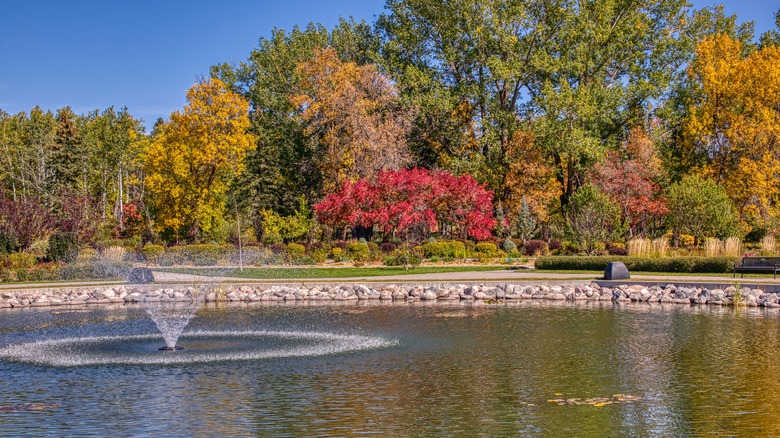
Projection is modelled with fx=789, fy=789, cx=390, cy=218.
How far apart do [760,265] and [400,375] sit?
18347 mm

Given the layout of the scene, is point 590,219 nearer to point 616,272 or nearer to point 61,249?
point 616,272

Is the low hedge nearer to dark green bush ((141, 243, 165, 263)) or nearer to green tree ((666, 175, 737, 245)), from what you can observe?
green tree ((666, 175, 737, 245))

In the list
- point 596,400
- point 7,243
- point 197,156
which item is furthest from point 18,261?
point 596,400

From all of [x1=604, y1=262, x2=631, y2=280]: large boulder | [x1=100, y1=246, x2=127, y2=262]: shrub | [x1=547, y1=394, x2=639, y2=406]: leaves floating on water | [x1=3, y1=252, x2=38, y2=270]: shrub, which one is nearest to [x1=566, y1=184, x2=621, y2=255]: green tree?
[x1=604, y1=262, x2=631, y2=280]: large boulder

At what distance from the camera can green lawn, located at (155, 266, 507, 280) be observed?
30.8 m

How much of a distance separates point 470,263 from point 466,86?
17.1 m

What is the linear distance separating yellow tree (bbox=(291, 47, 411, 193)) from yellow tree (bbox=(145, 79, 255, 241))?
4674 millimetres

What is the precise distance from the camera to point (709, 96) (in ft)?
153

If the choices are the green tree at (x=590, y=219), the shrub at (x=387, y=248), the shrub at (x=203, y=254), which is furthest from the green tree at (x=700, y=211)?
the shrub at (x=203, y=254)

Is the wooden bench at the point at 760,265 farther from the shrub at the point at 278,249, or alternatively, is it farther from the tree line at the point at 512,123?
the shrub at the point at 278,249

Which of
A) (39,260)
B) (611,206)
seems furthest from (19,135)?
(611,206)

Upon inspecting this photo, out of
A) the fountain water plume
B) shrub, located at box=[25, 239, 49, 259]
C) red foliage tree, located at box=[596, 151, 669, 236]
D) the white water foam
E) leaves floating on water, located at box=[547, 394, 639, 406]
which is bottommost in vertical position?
leaves floating on water, located at box=[547, 394, 639, 406]

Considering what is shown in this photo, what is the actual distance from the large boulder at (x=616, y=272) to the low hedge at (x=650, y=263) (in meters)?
2.92

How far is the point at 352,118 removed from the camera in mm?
49125
